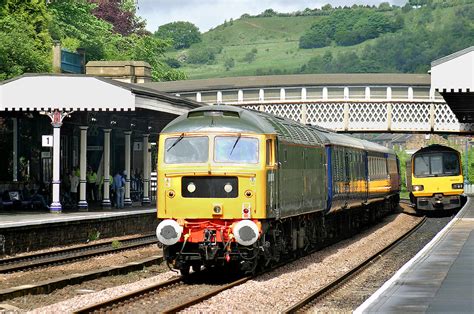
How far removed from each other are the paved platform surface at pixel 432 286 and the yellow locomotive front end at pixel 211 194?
9.55ft

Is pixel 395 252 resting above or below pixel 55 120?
below

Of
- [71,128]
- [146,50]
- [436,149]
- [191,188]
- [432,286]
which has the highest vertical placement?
[146,50]

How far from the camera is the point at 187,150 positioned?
18.6 m

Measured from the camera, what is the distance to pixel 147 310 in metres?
14.7

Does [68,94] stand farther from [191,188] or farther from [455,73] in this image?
[191,188]

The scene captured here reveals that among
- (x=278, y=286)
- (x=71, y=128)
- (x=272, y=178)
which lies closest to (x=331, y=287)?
(x=278, y=286)

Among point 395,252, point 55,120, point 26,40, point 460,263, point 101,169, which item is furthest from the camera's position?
point 26,40

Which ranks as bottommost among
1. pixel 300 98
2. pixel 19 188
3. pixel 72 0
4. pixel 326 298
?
pixel 326 298

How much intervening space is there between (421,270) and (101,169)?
2570cm

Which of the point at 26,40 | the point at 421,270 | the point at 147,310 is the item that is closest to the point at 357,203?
the point at 421,270

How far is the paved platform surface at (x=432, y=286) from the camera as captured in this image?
12.8 metres

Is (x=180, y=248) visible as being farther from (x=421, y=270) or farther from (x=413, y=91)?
(x=413, y=91)

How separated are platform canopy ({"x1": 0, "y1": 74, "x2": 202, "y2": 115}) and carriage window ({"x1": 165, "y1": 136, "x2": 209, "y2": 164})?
11.5m

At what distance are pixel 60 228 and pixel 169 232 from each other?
10.5m
